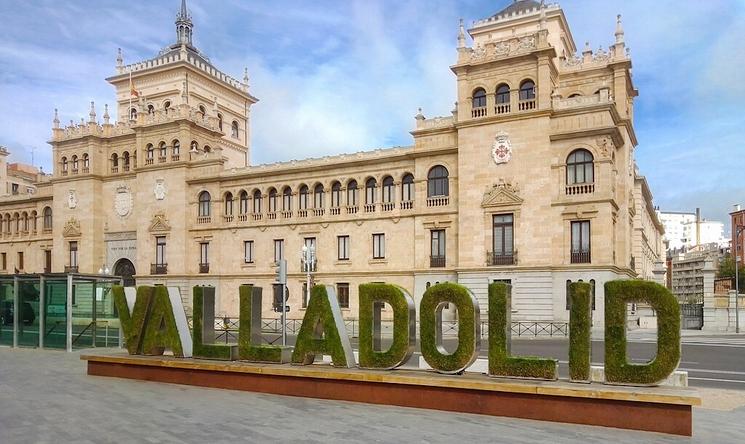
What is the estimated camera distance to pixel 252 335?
1436 centimetres

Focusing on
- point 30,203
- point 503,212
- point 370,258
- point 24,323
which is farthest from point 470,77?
point 30,203

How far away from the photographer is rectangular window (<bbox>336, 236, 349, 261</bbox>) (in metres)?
43.5

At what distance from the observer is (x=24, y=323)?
25.1 m

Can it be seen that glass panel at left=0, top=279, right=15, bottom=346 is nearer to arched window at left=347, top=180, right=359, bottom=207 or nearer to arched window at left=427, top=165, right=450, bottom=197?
arched window at left=347, top=180, right=359, bottom=207

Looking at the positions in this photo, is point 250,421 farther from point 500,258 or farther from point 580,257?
point 580,257

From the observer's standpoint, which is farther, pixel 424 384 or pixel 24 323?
pixel 24 323

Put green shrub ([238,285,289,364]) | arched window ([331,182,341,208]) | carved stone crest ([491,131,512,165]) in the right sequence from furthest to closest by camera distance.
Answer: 1. arched window ([331,182,341,208])
2. carved stone crest ([491,131,512,165])
3. green shrub ([238,285,289,364])

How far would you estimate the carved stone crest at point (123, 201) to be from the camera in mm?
52522

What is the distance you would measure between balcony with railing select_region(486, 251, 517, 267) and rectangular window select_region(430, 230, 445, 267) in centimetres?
358

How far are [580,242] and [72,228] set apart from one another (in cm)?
4311

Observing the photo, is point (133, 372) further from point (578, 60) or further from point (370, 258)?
point (578, 60)

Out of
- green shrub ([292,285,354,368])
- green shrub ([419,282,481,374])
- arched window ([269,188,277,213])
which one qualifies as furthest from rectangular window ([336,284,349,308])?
green shrub ([419,282,481,374])

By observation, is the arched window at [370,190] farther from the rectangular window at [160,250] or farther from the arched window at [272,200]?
the rectangular window at [160,250]

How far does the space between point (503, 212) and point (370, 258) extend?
33.8 ft
